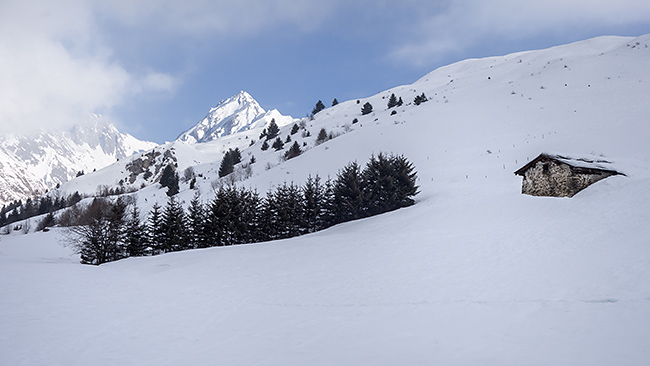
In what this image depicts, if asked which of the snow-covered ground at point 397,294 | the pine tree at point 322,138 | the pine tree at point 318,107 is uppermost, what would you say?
the pine tree at point 318,107

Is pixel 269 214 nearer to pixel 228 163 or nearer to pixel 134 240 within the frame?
pixel 134 240

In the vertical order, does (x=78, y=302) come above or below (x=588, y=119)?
below

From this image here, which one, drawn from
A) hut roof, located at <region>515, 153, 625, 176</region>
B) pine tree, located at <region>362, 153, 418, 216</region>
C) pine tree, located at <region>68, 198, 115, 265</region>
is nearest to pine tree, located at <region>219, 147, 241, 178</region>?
pine tree, located at <region>68, 198, 115, 265</region>

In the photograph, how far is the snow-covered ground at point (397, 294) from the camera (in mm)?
6637

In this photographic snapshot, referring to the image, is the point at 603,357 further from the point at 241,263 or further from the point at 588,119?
the point at 588,119

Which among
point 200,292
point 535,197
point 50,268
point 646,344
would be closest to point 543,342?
point 646,344

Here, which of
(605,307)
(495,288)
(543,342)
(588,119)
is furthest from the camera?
(588,119)

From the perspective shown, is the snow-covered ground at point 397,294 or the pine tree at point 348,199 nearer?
the snow-covered ground at point 397,294

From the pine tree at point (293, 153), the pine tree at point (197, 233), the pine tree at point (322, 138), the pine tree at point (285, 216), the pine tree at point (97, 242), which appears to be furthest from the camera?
the pine tree at point (322, 138)

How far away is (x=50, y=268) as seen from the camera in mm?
15266

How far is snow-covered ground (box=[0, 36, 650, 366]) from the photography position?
6637 millimetres

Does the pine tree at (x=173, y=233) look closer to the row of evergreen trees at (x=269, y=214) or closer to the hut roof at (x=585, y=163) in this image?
the row of evergreen trees at (x=269, y=214)

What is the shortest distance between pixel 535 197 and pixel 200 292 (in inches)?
885

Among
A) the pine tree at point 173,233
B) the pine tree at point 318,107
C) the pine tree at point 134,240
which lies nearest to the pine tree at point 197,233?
the pine tree at point 173,233
